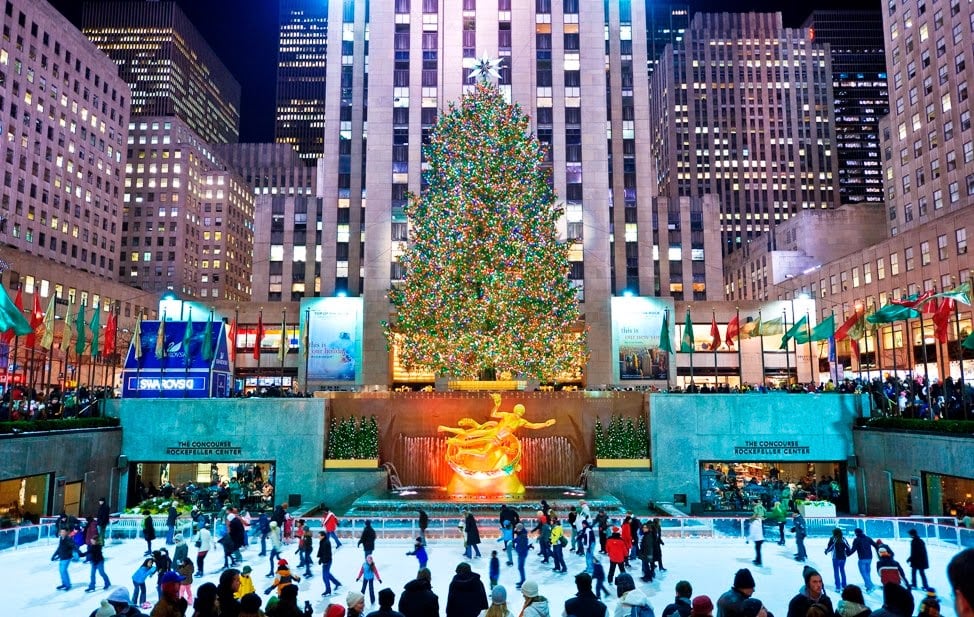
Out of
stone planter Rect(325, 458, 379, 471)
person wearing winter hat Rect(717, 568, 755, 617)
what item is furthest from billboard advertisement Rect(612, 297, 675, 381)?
person wearing winter hat Rect(717, 568, 755, 617)

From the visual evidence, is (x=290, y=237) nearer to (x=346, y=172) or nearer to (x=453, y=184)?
(x=346, y=172)

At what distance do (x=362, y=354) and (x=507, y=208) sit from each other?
20.9 m

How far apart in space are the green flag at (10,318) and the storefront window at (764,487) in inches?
1156

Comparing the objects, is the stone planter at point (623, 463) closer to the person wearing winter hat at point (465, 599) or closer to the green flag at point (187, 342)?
the green flag at point (187, 342)

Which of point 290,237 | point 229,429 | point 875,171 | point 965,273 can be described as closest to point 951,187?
point 965,273

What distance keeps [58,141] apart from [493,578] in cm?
9577

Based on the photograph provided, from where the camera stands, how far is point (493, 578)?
16203 millimetres

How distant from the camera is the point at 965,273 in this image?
180 feet

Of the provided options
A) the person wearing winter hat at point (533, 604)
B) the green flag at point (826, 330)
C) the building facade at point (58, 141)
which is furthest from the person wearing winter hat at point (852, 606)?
the building facade at point (58, 141)

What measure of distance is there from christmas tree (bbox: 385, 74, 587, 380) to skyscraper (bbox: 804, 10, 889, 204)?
132 m

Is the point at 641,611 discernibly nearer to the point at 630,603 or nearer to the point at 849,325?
the point at 630,603

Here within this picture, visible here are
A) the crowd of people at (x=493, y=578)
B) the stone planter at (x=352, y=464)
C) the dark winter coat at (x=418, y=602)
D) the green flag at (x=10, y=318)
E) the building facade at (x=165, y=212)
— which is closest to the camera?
the crowd of people at (x=493, y=578)

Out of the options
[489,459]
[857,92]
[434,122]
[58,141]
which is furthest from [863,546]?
[857,92]

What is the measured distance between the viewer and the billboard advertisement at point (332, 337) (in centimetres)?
5512
